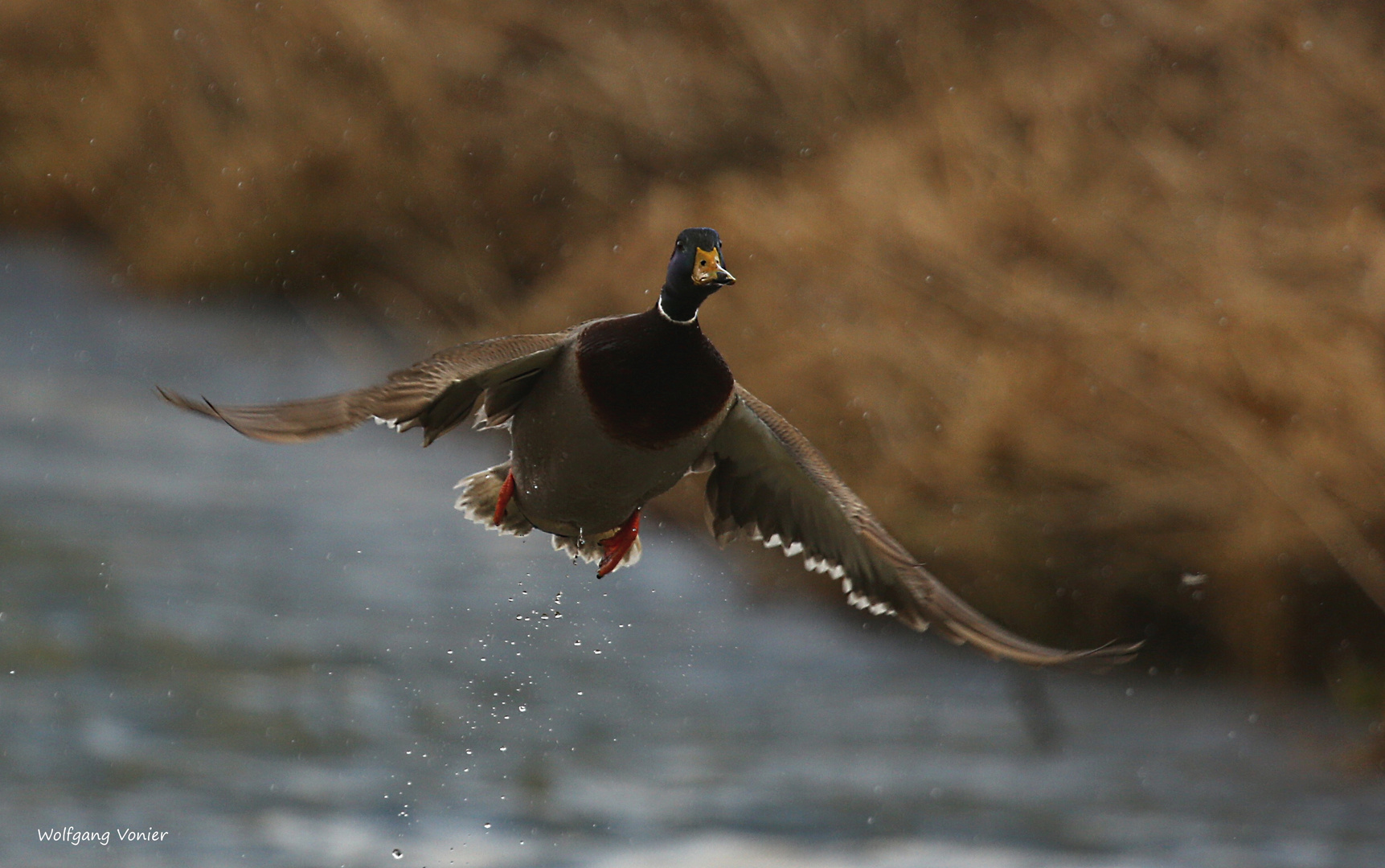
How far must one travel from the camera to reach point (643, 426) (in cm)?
391

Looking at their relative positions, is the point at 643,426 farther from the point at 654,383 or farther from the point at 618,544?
the point at 618,544

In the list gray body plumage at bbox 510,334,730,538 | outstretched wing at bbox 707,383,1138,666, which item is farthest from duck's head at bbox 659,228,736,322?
outstretched wing at bbox 707,383,1138,666

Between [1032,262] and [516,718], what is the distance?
151 inches

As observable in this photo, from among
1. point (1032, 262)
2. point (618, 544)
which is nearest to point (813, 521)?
point (618, 544)

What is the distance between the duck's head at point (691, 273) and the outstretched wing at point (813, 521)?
462mm

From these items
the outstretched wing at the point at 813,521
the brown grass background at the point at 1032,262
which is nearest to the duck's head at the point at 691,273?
the outstretched wing at the point at 813,521

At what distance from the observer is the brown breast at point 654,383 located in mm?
3891

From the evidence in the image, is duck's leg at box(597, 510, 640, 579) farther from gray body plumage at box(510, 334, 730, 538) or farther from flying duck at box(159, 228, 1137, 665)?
gray body plumage at box(510, 334, 730, 538)

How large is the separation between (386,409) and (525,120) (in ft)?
28.4

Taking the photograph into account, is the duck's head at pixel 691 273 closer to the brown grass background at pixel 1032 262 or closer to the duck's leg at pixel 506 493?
the duck's leg at pixel 506 493

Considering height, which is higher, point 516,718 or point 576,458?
point 516,718

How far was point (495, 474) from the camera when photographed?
4750 millimetres

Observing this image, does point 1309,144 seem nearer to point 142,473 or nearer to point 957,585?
point 957,585

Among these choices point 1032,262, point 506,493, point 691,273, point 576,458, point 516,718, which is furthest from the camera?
point 516,718
